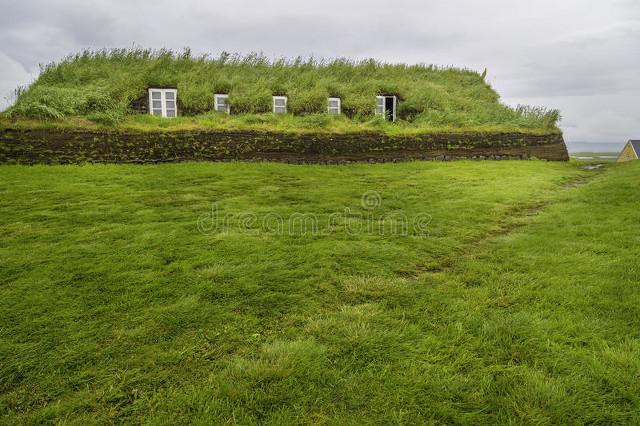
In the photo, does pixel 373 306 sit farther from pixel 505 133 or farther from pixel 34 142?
pixel 505 133

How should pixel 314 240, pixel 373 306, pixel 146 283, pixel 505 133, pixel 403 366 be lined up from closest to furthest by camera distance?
pixel 403 366 → pixel 373 306 → pixel 146 283 → pixel 314 240 → pixel 505 133

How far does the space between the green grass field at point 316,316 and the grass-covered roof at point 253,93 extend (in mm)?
10221

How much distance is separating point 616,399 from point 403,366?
165 cm

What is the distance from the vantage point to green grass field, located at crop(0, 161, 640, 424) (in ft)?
9.05

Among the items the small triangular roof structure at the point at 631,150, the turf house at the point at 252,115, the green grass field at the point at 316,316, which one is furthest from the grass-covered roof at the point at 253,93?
the small triangular roof structure at the point at 631,150

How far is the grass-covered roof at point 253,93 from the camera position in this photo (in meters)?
16.8

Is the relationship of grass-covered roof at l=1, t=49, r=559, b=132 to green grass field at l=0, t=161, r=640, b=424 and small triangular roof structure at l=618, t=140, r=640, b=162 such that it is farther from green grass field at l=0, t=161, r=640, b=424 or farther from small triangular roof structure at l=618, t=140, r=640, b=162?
small triangular roof structure at l=618, t=140, r=640, b=162

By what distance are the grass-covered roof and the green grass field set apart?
1022 cm

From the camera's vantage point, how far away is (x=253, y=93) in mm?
20766

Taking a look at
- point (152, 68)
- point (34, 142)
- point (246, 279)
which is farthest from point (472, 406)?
point (152, 68)

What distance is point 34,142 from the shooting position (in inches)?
540

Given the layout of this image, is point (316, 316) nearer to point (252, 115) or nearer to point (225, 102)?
point (252, 115)

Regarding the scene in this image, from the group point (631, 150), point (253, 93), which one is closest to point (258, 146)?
point (253, 93)

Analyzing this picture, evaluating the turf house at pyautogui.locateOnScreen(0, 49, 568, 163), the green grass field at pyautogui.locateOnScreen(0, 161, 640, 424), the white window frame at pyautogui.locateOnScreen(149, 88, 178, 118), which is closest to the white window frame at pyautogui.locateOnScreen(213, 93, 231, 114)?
the turf house at pyautogui.locateOnScreen(0, 49, 568, 163)
